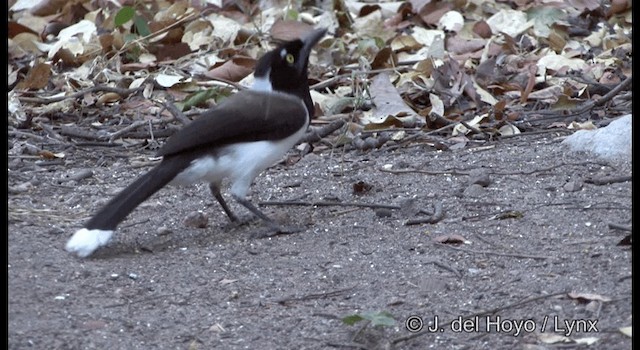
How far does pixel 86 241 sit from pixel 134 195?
1.07 ft

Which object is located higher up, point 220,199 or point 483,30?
point 220,199

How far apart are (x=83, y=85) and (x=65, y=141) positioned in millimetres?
896

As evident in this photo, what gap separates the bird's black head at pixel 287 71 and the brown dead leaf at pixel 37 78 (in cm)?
228

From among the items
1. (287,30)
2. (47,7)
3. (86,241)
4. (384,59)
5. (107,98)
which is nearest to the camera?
(86,241)

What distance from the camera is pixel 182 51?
789cm

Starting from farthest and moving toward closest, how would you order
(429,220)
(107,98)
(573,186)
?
(107,98)
(573,186)
(429,220)

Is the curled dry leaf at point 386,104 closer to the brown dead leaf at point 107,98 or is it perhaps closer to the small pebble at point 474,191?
the small pebble at point 474,191

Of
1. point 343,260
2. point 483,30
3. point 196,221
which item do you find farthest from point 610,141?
point 483,30

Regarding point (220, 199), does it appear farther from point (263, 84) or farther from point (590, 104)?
point (590, 104)

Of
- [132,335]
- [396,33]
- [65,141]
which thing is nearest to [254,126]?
[132,335]

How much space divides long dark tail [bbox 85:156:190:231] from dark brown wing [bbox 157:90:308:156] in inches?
2.4

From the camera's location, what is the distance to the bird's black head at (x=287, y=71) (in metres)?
5.66

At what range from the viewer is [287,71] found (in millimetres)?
5664
